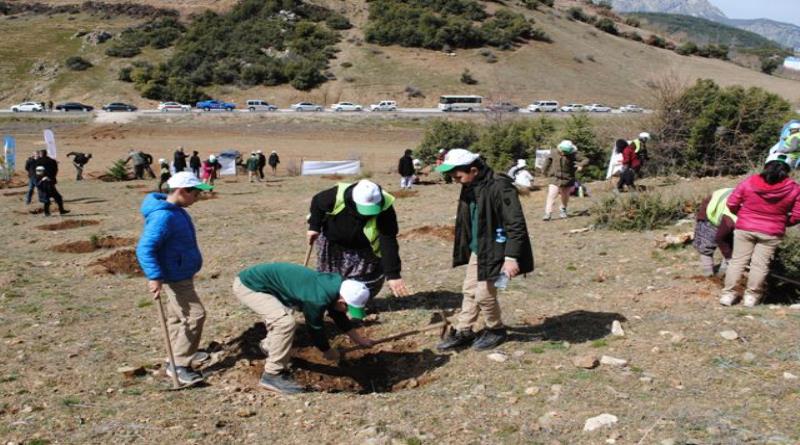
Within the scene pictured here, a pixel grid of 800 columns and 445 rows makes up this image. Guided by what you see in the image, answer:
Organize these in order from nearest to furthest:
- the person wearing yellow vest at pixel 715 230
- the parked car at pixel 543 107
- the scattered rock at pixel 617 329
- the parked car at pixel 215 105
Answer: the scattered rock at pixel 617 329 < the person wearing yellow vest at pixel 715 230 < the parked car at pixel 543 107 < the parked car at pixel 215 105

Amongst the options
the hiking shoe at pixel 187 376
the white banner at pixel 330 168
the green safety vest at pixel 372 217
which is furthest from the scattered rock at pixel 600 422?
the white banner at pixel 330 168

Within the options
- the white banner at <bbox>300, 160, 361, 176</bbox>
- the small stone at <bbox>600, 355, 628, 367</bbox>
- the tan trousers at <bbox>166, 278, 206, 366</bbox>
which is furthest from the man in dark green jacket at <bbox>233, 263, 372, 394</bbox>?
the white banner at <bbox>300, 160, 361, 176</bbox>

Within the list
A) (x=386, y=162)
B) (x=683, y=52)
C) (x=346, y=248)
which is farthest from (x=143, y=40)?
(x=346, y=248)

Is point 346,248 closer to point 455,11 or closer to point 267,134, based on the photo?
point 267,134

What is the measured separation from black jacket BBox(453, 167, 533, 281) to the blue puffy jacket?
7.43 ft

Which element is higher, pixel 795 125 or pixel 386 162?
pixel 795 125

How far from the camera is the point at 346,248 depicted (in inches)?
226

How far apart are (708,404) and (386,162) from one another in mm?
28397

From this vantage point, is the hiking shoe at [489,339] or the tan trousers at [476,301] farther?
the hiking shoe at [489,339]

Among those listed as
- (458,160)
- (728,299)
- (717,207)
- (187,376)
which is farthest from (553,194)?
(187,376)

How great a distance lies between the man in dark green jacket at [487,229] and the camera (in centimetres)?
491

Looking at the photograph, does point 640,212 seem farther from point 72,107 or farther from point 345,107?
point 72,107

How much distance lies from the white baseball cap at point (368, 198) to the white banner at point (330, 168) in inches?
845

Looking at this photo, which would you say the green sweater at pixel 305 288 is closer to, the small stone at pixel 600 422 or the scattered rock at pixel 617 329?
the small stone at pixel 600 422
